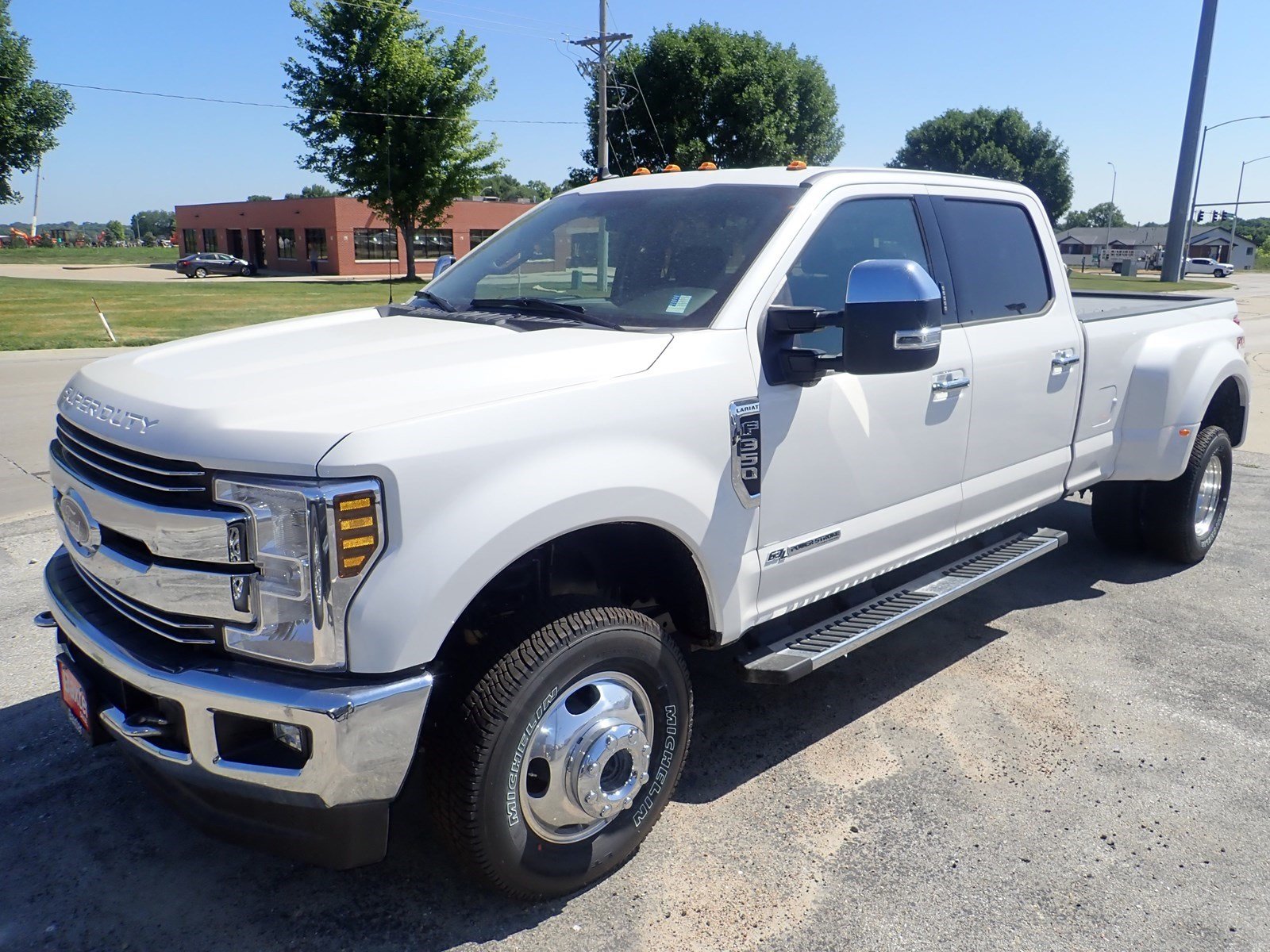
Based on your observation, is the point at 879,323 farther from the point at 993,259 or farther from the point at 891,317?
the point at 993,259

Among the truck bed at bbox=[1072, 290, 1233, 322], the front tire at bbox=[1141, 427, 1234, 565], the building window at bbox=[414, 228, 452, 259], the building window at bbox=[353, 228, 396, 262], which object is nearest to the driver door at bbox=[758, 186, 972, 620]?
the truck bed at bbox=[1072, 290, 1233, 322]

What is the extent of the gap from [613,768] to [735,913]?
1.67ft

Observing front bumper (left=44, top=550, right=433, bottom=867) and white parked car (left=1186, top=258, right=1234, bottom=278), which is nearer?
front bumper (left=44, top=550, right=433, bottom=867)

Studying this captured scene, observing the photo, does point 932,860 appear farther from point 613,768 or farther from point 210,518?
point 210,518

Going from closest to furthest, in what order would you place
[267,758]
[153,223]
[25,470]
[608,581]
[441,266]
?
[267,758] < [608,581] < [441,266] < [25,470] < [153,223]

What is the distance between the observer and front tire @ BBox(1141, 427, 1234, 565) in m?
5.54

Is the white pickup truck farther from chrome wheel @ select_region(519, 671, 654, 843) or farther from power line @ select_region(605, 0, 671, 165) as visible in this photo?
power line @ select_region(605, 0, 671, 165)

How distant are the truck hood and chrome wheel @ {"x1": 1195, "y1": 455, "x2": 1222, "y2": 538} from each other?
4194mm

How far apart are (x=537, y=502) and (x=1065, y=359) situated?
300 cm

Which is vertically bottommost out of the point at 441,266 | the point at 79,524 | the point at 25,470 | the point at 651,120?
the point at 25,470

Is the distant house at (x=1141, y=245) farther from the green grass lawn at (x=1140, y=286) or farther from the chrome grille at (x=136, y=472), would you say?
the chrome grille at (x=136, y=472)

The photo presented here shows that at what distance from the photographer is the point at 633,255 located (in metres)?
3.60

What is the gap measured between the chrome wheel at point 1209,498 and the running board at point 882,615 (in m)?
1.54

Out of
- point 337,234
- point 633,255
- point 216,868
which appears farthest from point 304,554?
point 337,234
